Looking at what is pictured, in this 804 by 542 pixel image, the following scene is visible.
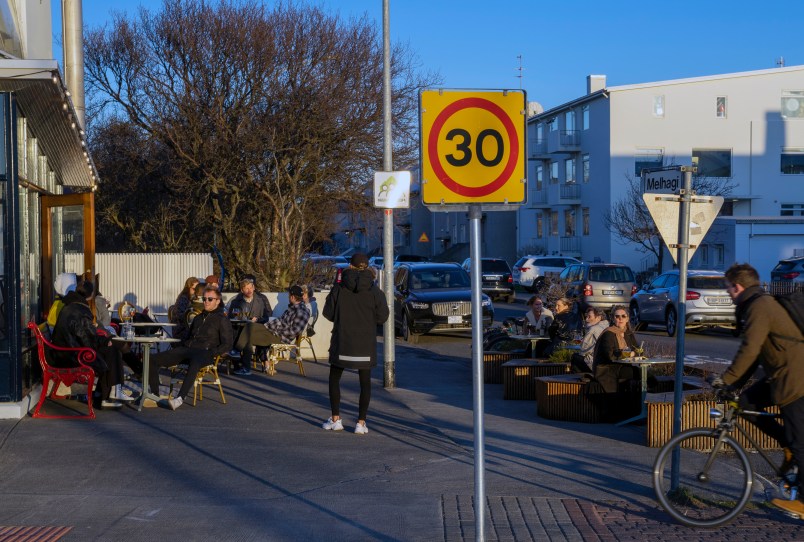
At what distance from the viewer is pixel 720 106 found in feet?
173

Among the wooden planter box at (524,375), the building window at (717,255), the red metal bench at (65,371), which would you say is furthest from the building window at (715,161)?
the red metal bench at (65,371)

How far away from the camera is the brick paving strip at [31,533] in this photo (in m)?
6.44

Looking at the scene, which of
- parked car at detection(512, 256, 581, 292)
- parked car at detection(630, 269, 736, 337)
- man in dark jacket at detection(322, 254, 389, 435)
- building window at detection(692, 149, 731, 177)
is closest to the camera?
man in dark jacket at detection(322, 254, 389, 435)

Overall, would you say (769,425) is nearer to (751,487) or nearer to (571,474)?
(751,487)

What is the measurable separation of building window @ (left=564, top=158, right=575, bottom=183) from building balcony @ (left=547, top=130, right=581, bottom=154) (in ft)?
3.14

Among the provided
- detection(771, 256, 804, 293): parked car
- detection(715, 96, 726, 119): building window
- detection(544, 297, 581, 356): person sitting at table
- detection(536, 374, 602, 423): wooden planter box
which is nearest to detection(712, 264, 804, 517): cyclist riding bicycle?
detection(536, 374, 602, 423): wooden planter box

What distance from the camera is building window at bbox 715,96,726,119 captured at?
52.8 metres

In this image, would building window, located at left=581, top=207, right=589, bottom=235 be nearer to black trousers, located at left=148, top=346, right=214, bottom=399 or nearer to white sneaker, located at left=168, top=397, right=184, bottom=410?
black trousers, located at left=148, top=346, right=214, bottom=399

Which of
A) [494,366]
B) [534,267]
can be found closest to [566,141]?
[534,267]

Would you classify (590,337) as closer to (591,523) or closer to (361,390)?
(361,390)

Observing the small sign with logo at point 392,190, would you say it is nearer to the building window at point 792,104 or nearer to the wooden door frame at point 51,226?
the wooden door frame at point 51,226

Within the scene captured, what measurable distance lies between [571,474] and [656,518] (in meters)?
1.46

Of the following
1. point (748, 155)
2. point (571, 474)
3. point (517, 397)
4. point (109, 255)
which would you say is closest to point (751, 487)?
point (571, 474)

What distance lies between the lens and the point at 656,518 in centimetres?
706
